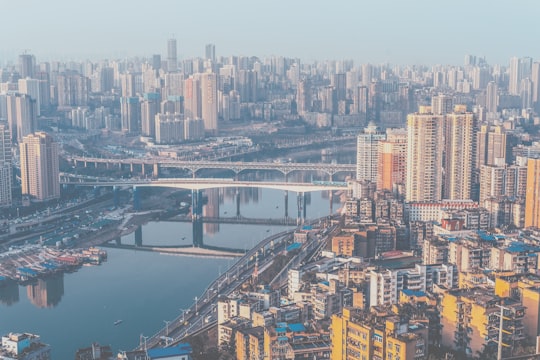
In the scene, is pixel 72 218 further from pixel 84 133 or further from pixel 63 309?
pixel 84 133

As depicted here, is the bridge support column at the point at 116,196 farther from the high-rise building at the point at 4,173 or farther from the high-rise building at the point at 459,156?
the high-rise building at the point at 459,156

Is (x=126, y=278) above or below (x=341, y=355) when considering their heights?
below

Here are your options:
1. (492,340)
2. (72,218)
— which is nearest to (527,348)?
Answer: (492,340)

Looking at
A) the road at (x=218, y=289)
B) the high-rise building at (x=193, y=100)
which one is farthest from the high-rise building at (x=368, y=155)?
the high-rise building at (x=193, y=100)

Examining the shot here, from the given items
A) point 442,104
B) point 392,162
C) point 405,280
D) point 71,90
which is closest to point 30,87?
point 71,90

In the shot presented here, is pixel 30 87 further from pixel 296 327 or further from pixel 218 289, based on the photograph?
pixel 296 327
